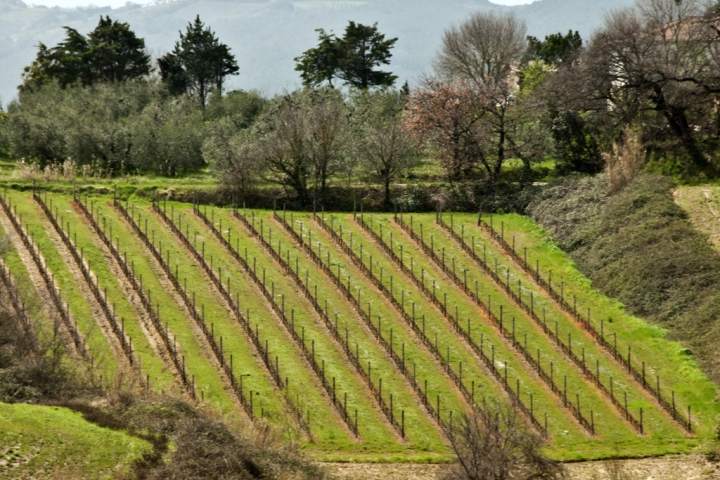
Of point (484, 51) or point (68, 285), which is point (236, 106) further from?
point (68, 285)

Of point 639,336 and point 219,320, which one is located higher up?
point 219,320

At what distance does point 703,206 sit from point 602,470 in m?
21.8

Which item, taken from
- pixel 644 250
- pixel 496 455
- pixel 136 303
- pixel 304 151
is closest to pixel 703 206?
pixel 644 250

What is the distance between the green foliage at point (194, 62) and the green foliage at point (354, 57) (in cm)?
999

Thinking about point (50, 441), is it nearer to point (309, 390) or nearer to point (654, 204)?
point (309, 390)

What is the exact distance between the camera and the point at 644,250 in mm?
48375

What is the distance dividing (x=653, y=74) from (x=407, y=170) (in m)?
17.8

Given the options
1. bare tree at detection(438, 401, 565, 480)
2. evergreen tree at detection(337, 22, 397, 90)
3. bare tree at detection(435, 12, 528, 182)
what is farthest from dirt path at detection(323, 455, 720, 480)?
evergreen tree at detection(337, 22, 397, 90)

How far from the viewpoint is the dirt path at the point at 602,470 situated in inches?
1334

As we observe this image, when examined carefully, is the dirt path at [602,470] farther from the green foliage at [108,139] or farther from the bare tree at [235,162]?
the green foliage at [108,139]

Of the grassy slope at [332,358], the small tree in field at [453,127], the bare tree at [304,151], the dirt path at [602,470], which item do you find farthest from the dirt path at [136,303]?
the small tree in field at [453,127]

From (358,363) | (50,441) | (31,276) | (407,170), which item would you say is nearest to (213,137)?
(407,170)

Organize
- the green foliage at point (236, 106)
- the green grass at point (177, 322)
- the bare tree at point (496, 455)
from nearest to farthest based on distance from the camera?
1. the bare tree at point (496, 455)
2. the green grass at point (177, 322)
3. the green foliage at point (236, 106)

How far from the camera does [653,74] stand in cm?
5703
